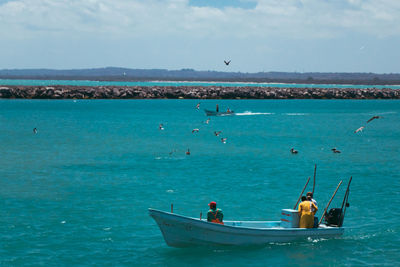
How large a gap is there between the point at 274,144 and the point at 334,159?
10716 mm

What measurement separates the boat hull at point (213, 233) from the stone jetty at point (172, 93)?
139773 millimetres

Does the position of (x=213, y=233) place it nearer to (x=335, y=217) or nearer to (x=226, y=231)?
(x=226, y=231)

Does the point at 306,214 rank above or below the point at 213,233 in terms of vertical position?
above

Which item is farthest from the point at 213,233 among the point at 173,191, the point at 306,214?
the point at 173,191

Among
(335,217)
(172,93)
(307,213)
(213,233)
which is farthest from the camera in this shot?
(172,93)

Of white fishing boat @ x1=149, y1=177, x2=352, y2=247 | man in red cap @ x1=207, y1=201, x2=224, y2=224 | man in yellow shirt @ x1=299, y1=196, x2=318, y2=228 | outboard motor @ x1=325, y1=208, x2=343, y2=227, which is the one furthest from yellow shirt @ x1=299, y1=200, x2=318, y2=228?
man in red cap @ x1=207, y1=201, x2=224, y2=224

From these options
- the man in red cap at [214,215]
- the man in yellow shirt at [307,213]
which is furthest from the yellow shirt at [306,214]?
the man in red cap at [214,215]

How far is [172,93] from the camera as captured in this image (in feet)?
551

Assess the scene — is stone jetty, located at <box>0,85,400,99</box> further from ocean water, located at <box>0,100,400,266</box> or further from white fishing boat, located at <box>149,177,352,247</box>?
white fishing boat, located at <box>149,177,352,247</box>

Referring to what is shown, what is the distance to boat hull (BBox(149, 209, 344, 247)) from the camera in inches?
854

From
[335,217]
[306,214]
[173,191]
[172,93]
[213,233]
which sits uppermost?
[172,93]

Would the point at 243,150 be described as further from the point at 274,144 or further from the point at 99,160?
the point at 99,160

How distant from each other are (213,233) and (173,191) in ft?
39.4

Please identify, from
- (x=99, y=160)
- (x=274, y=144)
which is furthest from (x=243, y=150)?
(x=99, y=160)
